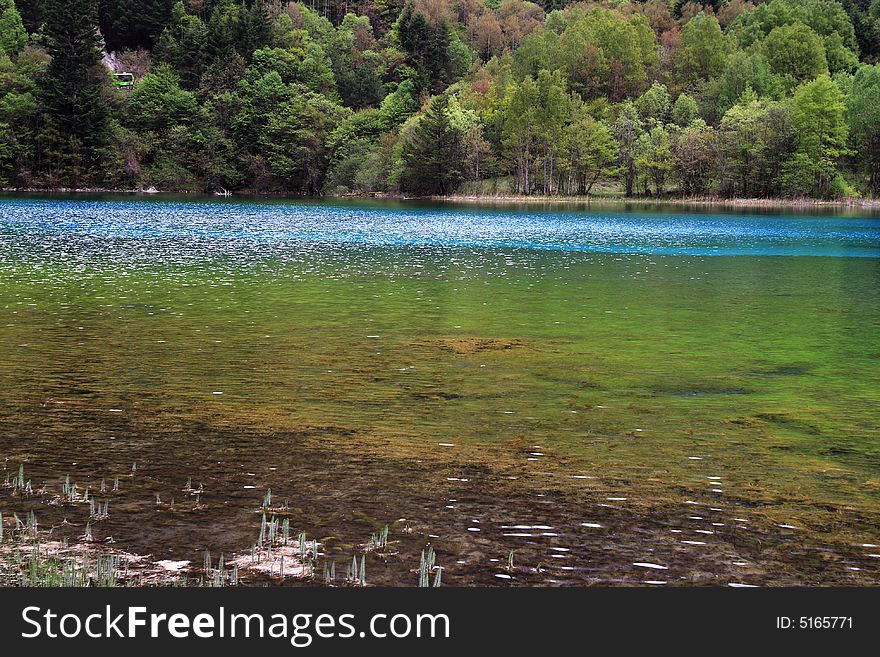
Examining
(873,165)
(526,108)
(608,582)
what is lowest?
(608,582)

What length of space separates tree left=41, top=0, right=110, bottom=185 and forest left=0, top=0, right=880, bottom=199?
232 mm

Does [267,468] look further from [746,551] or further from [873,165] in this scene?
[873,165]

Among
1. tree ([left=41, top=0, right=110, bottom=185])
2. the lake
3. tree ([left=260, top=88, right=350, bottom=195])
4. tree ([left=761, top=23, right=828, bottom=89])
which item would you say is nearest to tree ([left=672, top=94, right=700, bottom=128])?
tree ([left=761, top=23, right=828, bottom=89])

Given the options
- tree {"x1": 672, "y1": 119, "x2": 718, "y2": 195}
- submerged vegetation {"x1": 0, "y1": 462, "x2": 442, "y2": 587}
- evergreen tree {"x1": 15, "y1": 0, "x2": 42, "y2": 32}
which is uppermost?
evergreen tree {"x1": 15, "y1": 0, "x2": 42, "y2": 32}

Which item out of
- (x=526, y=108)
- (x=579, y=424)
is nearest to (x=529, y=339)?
(x=579, y=424)

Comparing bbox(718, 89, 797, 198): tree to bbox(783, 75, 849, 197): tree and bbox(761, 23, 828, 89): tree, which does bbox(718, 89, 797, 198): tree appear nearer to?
bbox(783, 75, 849, 197): tree

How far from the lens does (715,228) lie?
226 ft

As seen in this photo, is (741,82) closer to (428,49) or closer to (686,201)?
(686,201)

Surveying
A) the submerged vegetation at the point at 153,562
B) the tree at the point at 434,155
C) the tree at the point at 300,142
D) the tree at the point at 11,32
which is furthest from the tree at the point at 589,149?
the submerged vegetation at the point at 153,562

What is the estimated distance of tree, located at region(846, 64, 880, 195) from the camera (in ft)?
403

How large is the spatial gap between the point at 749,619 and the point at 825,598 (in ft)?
2.72

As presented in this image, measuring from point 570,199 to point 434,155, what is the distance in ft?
67.0

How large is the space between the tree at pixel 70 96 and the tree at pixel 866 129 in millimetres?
103957

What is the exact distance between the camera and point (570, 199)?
137 m
